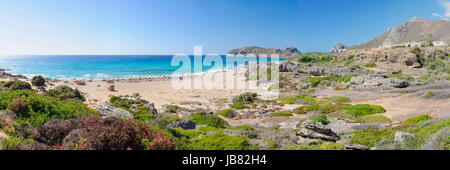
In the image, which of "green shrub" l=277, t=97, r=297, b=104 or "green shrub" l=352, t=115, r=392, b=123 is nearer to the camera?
"green shrub" l=352, t=115, r=392, b=123

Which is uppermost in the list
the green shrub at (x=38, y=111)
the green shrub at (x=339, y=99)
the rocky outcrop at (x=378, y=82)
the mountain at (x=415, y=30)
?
the mountain at (x=415, y=30)

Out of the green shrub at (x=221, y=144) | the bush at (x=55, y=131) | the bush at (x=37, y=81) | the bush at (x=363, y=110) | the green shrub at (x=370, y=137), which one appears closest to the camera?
the bush at (x=55, y=131)

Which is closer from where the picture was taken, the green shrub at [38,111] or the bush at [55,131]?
the bush at [55,131]

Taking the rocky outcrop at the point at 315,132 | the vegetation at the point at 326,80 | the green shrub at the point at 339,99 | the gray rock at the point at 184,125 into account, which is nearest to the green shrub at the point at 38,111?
the gray rock at the point at 184,125

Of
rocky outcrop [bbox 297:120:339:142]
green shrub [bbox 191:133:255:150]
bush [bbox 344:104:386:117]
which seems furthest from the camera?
bush [bbox 344:104:386:117]

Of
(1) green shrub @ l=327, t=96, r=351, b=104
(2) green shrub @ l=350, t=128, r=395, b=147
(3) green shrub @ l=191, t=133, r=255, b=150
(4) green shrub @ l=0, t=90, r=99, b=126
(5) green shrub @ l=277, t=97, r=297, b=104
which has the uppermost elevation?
(4) green shrub @ l=0, t=90, r=99, b=126

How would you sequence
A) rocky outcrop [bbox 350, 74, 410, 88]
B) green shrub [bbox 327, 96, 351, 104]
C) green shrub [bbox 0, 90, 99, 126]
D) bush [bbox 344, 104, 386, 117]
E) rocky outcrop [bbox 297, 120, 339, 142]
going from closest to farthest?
green shrub [bbox 0, 90, 99, 126]
rocky outcrop [bbox 297, 120, 339, 142]
bush [bbox 344, 104, 386, 117]
green shrub [bbox 327, 96, 351, 104]
rocky outcrop [bbox 350, 74, 410, 88]

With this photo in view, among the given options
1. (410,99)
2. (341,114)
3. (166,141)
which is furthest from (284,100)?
(166,141)

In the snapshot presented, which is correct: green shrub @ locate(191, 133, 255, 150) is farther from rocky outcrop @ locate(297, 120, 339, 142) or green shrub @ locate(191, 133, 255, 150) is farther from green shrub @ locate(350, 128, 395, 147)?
green shrub @ locate(350, 128, 395, 147)

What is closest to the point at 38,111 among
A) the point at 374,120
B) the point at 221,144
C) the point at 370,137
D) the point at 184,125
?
the point at 184,125

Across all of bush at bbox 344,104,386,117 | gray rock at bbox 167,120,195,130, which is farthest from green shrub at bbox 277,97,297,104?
gray rock at bbox 167,120,195,130

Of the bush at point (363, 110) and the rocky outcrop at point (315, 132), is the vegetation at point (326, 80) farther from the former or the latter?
the rocky outcrop at point (315, 132)
